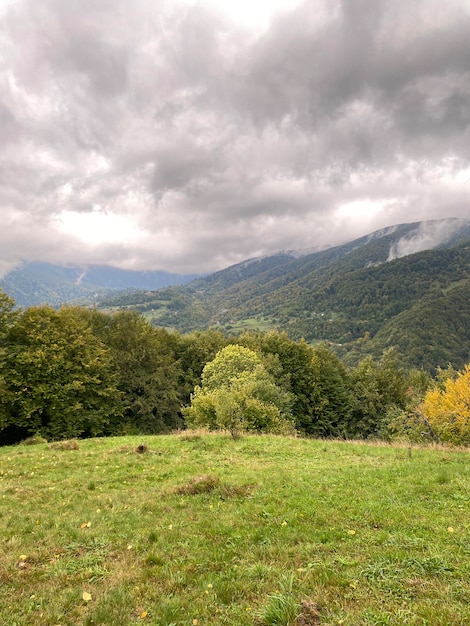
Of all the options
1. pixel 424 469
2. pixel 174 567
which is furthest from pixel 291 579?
pixel 424 469

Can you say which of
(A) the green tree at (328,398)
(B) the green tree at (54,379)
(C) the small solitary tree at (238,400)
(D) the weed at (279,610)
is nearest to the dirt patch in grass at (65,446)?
(C) the small solitary tree at (238,400)

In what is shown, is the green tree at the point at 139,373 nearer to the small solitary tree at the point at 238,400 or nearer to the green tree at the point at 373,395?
the small solitary tree at the point at 238,400

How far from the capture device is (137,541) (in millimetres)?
8273

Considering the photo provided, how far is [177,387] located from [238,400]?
22.2m

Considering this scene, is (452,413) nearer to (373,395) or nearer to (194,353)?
(373,395)

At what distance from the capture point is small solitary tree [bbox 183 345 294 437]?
29844mm

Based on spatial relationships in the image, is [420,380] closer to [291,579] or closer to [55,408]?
[55,408]

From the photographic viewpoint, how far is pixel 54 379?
3422 cm

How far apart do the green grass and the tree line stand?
1161 cm

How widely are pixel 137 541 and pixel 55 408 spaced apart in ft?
99.0

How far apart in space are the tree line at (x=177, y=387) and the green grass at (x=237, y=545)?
11607mm

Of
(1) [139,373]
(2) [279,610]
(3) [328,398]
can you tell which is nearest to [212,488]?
(2) [279,610]

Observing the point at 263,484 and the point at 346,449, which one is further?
the point at 346,449

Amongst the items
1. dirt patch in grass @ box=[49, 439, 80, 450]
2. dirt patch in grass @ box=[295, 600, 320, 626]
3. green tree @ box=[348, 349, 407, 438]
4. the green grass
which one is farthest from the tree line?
dirt patch in grass @ box=[295, 600, 320, 626]
